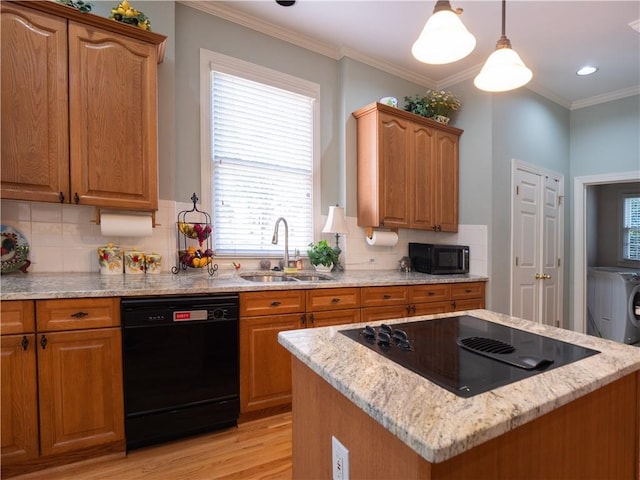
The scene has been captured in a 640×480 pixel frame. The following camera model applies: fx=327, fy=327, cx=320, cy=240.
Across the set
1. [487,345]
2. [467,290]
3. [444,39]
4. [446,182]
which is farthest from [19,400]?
[446,182]

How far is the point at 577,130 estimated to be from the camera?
425cm

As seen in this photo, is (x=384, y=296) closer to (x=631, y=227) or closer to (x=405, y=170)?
(x=405, y=170)

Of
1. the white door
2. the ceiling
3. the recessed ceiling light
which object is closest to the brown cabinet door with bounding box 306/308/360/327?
the white door

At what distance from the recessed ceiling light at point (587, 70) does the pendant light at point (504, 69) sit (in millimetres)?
2854

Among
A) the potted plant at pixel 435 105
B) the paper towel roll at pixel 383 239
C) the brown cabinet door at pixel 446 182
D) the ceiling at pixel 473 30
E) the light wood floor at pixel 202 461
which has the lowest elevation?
the light wood floor at pixel 202 461

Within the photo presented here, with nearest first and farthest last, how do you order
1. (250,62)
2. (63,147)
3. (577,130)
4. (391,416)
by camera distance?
(391,416)
(63,147)
(250,62)
(577,130)

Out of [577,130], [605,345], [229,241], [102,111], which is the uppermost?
[577,130]

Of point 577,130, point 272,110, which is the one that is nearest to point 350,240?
point 272,110

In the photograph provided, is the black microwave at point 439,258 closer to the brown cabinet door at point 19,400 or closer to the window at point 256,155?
the window at point 256,155

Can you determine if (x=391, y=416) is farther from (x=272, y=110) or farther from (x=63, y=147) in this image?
(x=272, y=110)

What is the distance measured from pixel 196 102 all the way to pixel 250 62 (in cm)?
61

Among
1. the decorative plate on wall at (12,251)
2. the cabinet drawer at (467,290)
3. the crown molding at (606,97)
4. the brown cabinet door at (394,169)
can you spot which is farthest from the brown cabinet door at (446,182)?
the decorative plate on wall at (12,251)

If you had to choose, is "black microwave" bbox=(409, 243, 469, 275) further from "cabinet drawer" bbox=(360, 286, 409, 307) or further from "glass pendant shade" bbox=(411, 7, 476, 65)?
"glass pendant shade" bbox=(411, 7, 476, 65)

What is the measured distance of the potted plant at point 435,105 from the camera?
340cm
